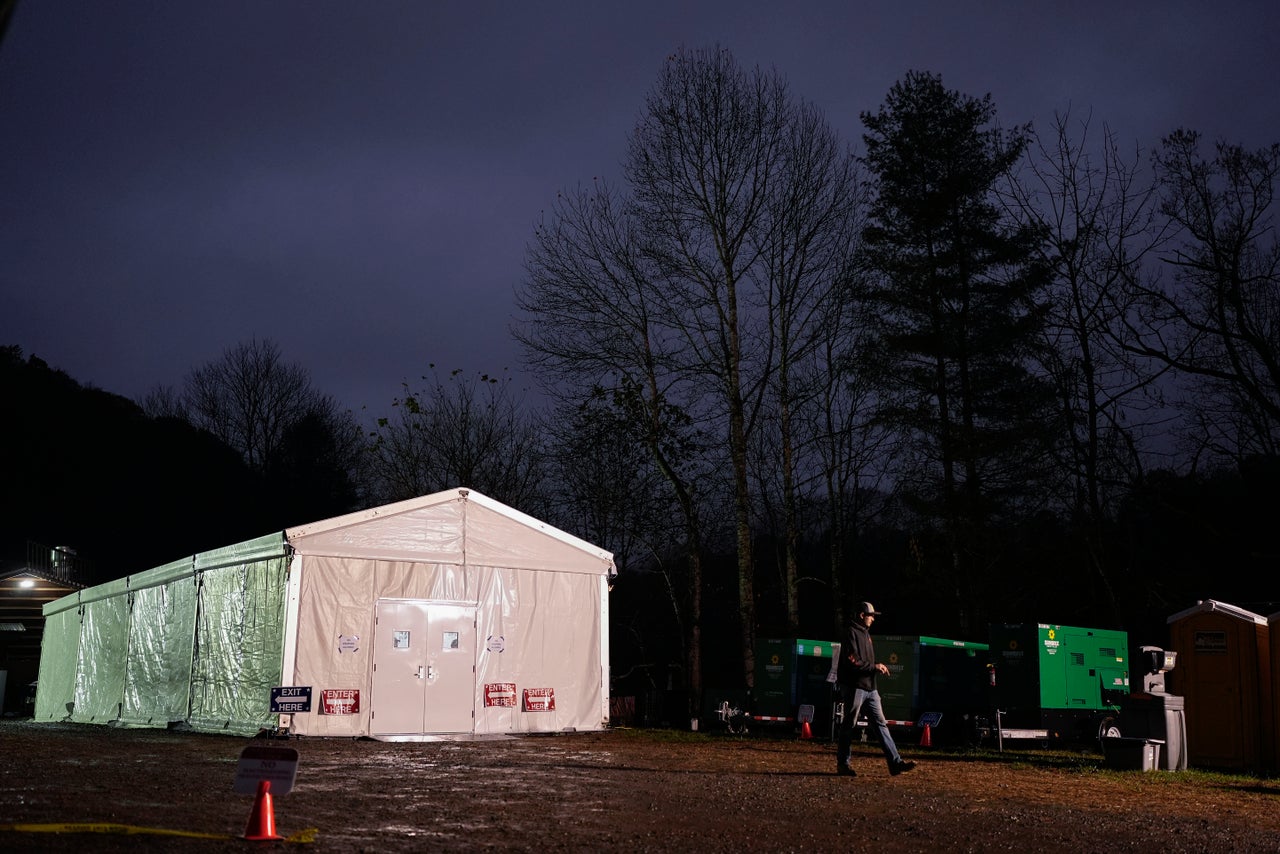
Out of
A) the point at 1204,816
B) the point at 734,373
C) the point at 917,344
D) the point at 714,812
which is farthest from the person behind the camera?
the point at 917,344

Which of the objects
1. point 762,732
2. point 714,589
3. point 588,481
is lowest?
point 762,732

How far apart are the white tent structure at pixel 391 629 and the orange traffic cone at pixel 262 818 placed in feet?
33.9

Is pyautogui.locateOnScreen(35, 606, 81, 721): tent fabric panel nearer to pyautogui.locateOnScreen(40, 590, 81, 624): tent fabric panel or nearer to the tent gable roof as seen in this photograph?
pyautogui.locateOnScreen(40, 590, 81, 624): tent fabric panel

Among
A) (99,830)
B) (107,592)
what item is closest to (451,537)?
(107,592)

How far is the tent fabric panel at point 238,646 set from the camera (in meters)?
17.0

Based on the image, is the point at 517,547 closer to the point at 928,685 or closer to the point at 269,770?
the point at 928,685

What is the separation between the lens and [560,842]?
7164 mm

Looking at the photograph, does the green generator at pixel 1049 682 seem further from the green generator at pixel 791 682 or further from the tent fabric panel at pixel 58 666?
the tent fabric panel at pixel 58 666

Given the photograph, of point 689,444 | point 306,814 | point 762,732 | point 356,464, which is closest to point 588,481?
point 689,444

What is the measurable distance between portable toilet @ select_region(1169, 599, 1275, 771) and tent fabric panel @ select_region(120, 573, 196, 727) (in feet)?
52.1

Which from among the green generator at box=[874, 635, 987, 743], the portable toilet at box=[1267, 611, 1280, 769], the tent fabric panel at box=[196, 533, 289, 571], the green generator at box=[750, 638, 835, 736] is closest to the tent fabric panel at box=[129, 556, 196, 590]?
the tent fabric panel at box=[196, 533, 289, 571]

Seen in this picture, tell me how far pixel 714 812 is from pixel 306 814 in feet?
10.1

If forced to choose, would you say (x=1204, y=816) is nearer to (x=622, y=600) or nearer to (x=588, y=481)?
(x=588, y=481)

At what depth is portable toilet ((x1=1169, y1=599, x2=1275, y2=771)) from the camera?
46.7 ft
